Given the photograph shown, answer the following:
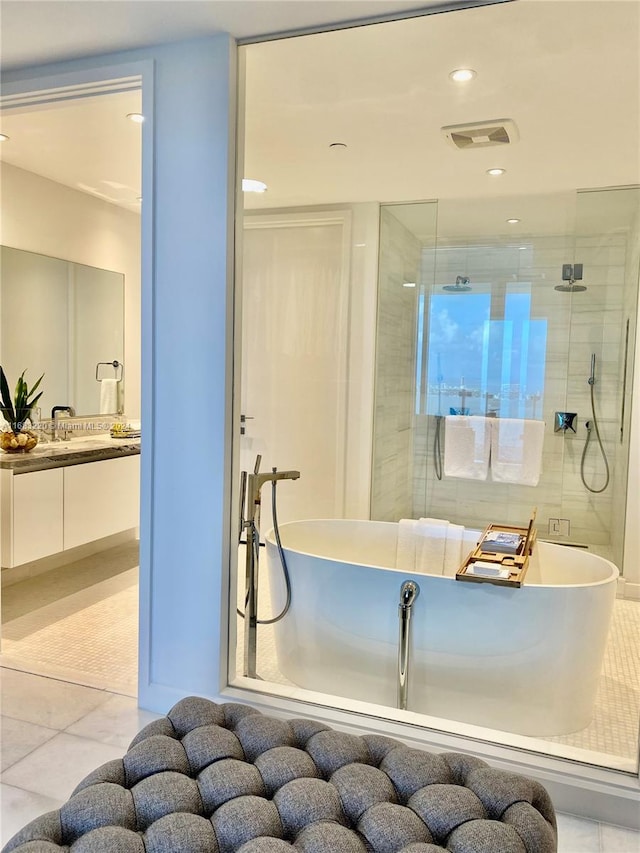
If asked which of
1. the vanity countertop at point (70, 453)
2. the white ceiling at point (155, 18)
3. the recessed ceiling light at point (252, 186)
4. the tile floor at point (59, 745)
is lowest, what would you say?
the tile floor at point (59, 745)

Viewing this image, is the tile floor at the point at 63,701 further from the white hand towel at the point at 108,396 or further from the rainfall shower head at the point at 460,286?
the rainfall shower head at the point at 460,286

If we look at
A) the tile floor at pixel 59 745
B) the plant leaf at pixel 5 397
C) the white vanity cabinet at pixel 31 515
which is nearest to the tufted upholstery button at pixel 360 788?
the tile floor at pixel 59 745

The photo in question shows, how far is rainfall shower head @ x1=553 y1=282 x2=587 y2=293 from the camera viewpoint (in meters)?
2.43

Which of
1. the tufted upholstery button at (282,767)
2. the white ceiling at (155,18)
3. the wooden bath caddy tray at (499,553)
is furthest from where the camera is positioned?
the wooden bath caddy tray at (499,553)

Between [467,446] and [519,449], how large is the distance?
185mm

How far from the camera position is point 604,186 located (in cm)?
227

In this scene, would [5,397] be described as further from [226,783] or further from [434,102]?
[226,783]

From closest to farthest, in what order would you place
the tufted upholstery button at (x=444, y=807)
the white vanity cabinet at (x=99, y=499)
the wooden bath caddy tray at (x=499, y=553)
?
the tufted upholstery button at (x=444, y=807) → the wooden bath caddy tray at (x=499, y=553) → the white vanity cabinet at (x=99, y=499)

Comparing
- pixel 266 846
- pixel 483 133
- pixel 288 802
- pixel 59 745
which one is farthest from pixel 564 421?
pixel 59 745

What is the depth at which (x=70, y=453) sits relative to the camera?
353 cm

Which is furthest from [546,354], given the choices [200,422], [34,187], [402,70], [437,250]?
[34,187]

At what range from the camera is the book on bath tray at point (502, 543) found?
7.86 feet

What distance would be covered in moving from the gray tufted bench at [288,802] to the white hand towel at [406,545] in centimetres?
110

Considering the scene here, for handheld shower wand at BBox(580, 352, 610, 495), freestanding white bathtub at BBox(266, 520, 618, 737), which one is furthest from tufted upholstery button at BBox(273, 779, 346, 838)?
handheld shower wand at BBox(580, 352, 610, 495)
